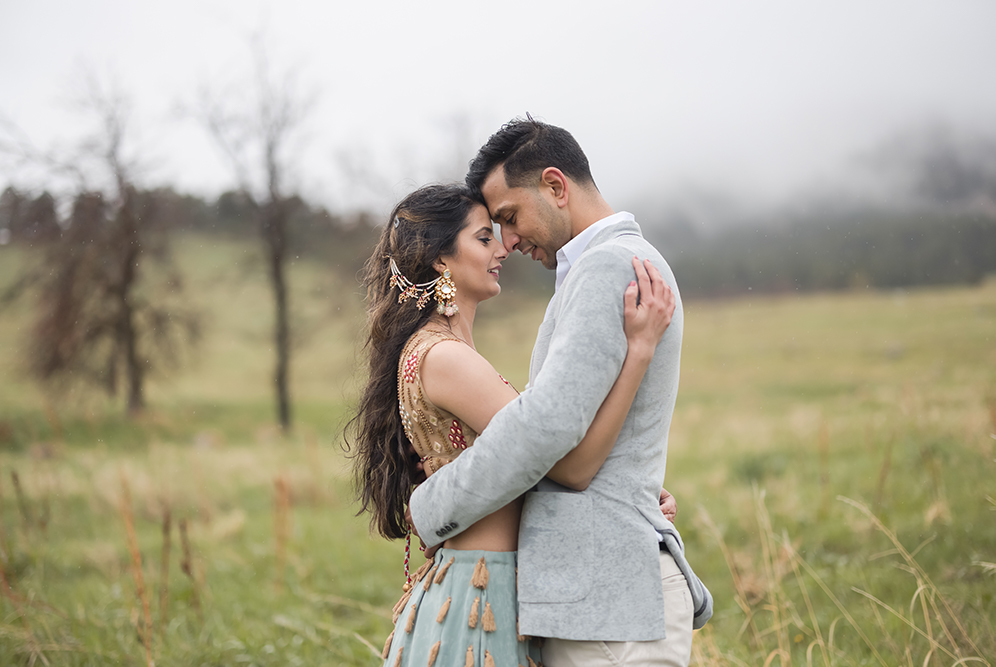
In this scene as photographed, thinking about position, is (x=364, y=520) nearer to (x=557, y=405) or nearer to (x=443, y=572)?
(x=443, y=572)

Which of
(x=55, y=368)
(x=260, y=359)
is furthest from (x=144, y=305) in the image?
(x=260, y=359)

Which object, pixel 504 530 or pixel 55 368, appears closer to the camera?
pixel 504 530

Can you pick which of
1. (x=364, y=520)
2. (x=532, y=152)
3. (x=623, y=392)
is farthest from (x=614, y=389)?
(x=364, y=520)

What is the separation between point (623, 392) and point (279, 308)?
17.8 meters

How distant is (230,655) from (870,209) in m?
29.6

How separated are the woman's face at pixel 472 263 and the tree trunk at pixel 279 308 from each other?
16.4 meters

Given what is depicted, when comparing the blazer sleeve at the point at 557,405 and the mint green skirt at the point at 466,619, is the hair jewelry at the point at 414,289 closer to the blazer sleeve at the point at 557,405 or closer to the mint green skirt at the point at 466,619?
the blazer sleeve at the point at 557,405

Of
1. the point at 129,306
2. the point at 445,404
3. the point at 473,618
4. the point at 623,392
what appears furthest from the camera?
the point at 129,306

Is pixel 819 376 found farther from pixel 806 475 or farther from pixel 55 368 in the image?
pixel 55 368

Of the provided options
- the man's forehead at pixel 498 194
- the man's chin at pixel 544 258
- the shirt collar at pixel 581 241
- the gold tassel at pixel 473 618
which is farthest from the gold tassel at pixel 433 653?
the man's forehead at pixel 498 194

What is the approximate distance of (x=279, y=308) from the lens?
1850 centimetres

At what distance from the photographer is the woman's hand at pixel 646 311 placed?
5.92ft

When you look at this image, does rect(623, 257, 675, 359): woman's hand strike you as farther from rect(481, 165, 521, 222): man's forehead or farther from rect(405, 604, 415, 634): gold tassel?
rect(405, 604, 415, 634): gold tassel

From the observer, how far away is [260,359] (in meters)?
29.5
